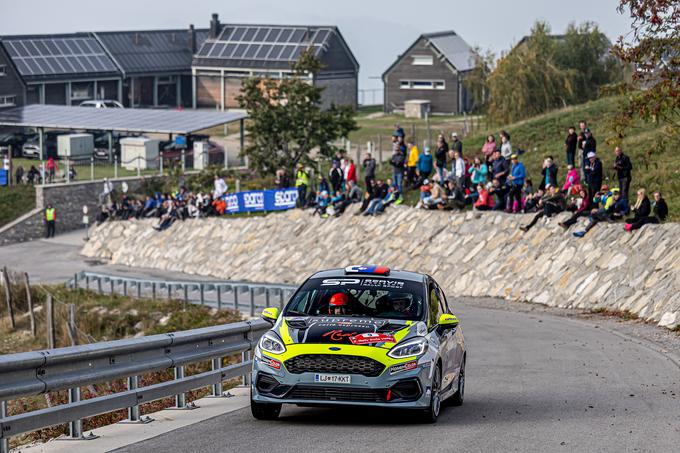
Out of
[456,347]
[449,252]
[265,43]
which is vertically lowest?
[449,252]

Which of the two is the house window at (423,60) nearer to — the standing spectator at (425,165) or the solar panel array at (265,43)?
the solar panel array at (265,43)

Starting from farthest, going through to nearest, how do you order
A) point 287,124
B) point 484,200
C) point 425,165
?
point 287,124, point 425,165, point 484,200

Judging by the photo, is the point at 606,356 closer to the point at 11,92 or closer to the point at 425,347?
the point at 425,347

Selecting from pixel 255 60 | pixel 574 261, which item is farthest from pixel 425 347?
pixel 255 60

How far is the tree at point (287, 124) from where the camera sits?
53.7 meters

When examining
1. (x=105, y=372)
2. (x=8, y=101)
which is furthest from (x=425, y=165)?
(x=8, y=101)

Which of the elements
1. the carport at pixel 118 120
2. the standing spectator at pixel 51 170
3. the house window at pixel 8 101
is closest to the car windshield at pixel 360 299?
the standing spectator at pixel 51 170

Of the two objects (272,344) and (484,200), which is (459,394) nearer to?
(272,344)

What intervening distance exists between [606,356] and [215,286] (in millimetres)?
14169

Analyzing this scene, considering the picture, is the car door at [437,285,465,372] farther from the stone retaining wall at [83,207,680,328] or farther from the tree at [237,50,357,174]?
the tree at [237,50,357,174]

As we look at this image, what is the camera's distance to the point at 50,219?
57.4 m

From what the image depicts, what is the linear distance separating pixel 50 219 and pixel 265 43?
42.1m

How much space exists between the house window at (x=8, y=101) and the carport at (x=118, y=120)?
6759mm

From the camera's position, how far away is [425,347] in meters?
12.5
